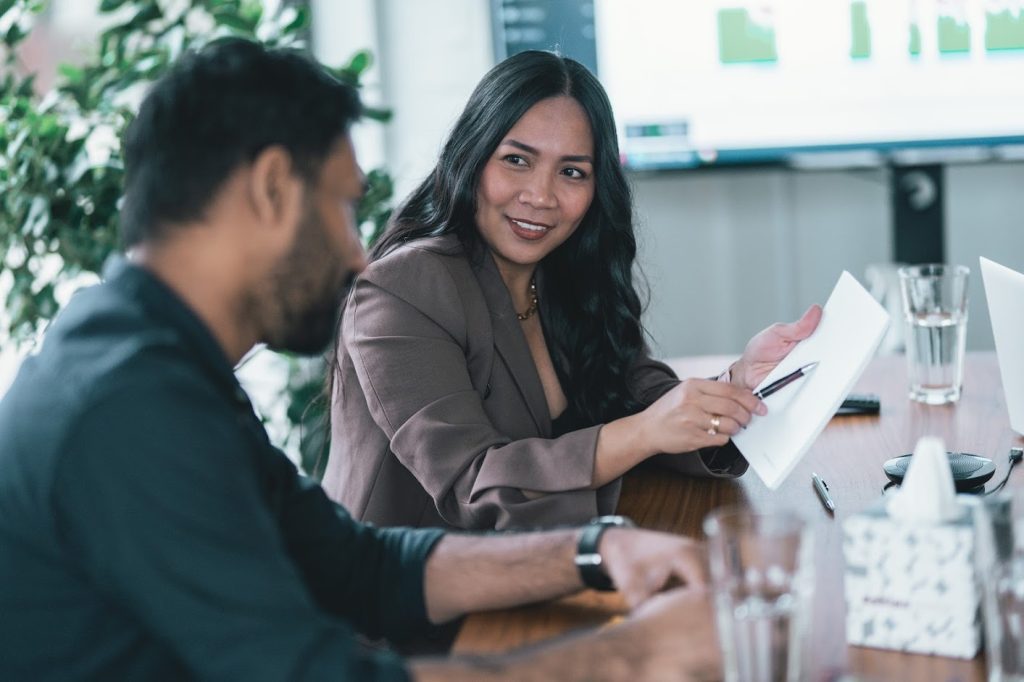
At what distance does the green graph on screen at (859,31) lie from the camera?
2965 mm

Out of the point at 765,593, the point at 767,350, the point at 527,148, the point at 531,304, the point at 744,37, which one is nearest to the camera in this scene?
the point at 765,593

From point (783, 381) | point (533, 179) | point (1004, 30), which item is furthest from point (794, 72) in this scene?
point (783, 381)

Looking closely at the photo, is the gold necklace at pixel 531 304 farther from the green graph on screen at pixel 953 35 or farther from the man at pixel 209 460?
the green graph on screen at pixel 953 35

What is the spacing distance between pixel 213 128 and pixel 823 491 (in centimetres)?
80

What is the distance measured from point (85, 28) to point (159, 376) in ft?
7.67

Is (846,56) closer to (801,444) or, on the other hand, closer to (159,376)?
(801,444)

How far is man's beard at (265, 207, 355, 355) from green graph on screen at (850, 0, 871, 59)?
2.19m

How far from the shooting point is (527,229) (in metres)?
1.79

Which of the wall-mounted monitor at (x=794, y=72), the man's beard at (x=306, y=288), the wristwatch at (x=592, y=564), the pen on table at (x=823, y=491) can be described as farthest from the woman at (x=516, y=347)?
the wall-mounted monitor at (x=794, y=72)

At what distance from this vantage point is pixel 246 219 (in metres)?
1.03

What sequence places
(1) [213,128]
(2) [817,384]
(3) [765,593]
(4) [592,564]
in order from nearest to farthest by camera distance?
1. (3) [765,593]
2. (1) [213,128]
3. (4) [592,564]
4. (2) [817,384]

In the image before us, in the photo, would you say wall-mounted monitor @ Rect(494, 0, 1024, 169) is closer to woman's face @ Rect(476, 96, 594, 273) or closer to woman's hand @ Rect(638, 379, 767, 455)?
woman's face @ Rect(476, 96, 594, 273)

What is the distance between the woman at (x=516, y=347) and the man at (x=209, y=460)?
0.91ft

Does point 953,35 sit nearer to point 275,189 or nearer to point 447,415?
point 447,415
